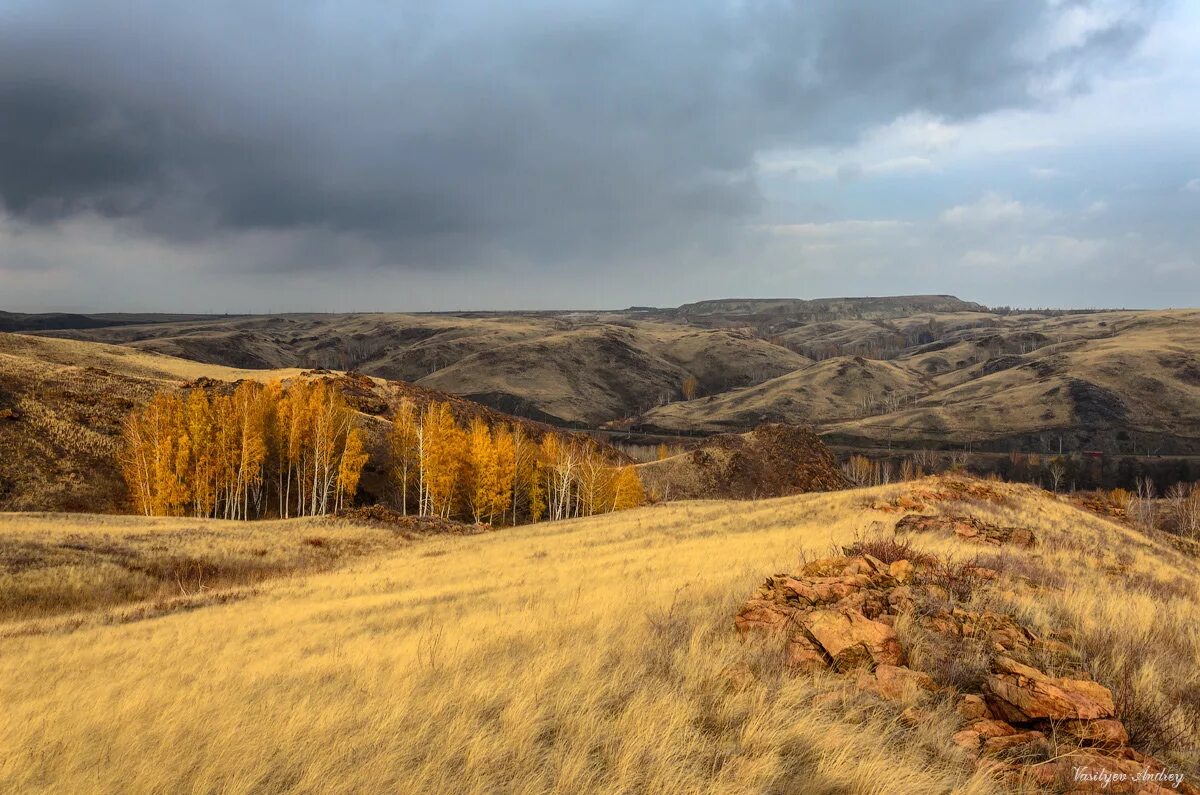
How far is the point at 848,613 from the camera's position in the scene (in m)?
7.45

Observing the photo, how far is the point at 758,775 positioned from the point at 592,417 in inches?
7405

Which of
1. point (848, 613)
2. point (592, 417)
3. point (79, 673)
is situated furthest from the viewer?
point (592, 417)

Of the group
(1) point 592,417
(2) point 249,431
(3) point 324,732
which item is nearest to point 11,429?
(2) point 249,431

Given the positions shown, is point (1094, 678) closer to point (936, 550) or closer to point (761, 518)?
point (936, 550)

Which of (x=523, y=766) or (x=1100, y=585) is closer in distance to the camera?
(x=523, y=766)

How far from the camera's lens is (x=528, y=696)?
602cm

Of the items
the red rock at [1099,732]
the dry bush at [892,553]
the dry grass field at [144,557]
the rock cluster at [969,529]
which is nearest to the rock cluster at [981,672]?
the red rock at [1099,732]

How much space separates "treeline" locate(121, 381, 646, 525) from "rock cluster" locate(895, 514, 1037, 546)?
45.1 m

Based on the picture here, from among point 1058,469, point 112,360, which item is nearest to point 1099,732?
point 112,360

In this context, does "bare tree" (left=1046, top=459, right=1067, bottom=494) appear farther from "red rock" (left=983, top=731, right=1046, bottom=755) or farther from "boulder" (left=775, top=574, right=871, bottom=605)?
"red rock" (left=983, top=731, right=1046, bottom=755)

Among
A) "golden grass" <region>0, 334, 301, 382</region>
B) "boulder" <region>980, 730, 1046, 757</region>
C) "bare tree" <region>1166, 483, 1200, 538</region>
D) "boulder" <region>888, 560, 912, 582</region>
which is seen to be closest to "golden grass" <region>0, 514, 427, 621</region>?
"boulder" <region>888, 560, 912, 582</region>

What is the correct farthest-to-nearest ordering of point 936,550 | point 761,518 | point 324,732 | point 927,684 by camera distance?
point 761,518, point 936,550, point 927,684, point 324,732

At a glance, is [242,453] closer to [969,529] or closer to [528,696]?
[969,529]

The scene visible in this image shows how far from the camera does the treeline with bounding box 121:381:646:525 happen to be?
49688mm
